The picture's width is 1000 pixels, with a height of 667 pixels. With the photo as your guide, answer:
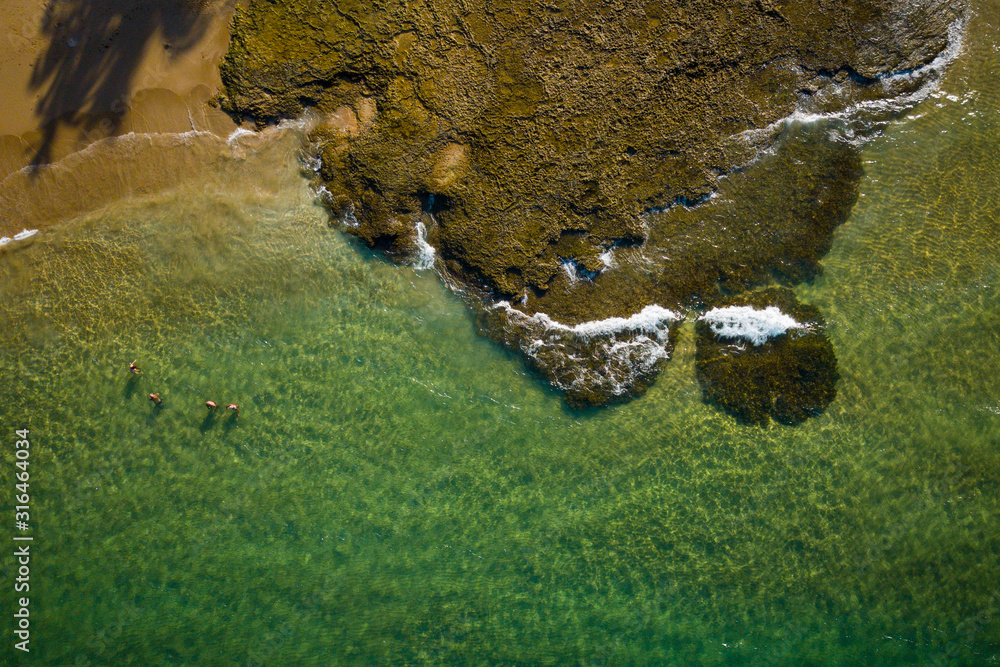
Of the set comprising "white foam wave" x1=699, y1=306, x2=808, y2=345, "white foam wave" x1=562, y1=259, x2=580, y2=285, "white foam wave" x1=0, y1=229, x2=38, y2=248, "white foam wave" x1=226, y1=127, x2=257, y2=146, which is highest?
"white foam wave" x1=699, y1=306, x2=808, y2=345

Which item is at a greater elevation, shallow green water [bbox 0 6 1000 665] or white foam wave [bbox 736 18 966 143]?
white foam wave [bbox 736 18 966 143]

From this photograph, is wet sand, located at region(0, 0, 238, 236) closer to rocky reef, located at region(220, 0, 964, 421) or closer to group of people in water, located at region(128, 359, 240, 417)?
rocky reef, located at region(220, 0, 964, 421)

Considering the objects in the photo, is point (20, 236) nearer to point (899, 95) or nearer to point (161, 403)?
point (161, 403)

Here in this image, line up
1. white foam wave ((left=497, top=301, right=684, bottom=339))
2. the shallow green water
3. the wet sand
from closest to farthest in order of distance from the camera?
the wet sand, white foam wave ((left=497, top=301, right=684, bottom=339)), the shallow green water

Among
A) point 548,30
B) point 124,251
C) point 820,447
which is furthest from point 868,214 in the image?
point 124,251

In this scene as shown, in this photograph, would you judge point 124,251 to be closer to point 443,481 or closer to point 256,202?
point 256,202

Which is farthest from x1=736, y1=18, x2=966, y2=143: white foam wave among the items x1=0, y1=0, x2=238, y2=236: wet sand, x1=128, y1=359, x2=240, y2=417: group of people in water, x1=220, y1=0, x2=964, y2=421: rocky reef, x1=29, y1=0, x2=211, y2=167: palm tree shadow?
x1=128, y1=359, x2=240, y2=417: group of people in water
